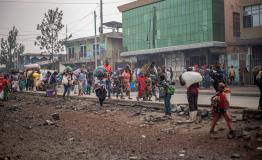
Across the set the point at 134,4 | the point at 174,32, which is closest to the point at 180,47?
the point at 174,32

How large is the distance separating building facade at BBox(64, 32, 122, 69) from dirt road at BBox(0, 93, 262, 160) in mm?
27926

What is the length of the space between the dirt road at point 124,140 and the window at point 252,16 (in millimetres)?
18554

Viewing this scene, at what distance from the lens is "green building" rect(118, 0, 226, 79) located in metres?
27.6

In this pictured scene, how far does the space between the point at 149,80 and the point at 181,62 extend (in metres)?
16.5

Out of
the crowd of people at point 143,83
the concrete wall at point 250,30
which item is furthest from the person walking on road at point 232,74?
the concrete wall at point 250,30

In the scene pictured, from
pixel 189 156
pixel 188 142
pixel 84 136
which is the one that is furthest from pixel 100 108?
pixel 189 156

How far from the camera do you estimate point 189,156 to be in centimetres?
598

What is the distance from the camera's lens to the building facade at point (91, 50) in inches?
1581

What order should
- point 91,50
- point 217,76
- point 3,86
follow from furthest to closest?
1. point 91,50
2. point 3,86
3. point 217,76

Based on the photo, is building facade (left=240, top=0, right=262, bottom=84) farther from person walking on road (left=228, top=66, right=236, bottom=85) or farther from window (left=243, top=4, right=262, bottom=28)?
person walking on road (left=228, top=66, right=236, bottom=85)

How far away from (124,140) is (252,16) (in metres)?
22.2

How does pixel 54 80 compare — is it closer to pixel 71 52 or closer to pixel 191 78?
pixel 191 78

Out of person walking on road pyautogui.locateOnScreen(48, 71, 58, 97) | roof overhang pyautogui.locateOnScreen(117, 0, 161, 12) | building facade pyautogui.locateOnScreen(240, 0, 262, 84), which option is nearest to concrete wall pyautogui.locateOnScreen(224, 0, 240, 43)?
building facade pyautogui.locateOnScreen(240, 0, 262, 84)

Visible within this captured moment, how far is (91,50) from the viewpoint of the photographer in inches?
1681
